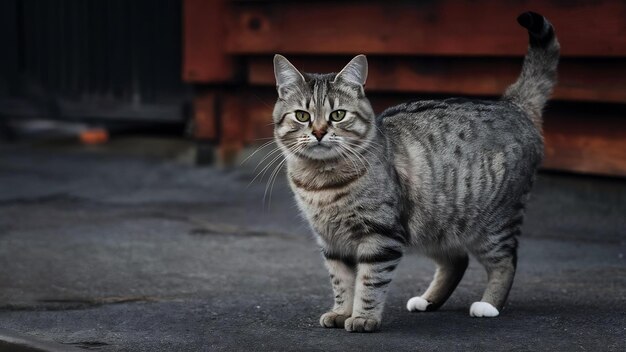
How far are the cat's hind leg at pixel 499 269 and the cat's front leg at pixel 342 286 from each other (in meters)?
0.57

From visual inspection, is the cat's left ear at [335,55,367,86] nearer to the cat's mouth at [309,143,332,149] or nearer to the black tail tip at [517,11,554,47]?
the cat's mouth at [309,143,332,149]

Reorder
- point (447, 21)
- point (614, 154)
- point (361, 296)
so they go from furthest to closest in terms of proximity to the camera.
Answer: point (447, 21)
point (614, 154)
point (361, 296)

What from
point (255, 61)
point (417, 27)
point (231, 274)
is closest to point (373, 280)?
point (231, 274)

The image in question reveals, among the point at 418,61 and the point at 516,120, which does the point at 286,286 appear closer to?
the point at 516,120

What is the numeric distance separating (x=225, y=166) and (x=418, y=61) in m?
2.15

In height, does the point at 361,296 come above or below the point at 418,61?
below

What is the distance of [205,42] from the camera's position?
8.76 meters

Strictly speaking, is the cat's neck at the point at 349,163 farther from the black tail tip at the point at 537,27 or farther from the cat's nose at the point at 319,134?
the black tail tip at the point at 537,27

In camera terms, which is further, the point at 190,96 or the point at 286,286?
the point at 190,96

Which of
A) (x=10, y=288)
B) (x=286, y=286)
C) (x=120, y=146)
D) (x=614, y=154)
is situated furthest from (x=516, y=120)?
(x=120, y=146)

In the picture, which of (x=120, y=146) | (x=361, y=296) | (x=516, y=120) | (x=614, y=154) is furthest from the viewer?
(x=120, y=146)

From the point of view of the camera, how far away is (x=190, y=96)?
389 inches

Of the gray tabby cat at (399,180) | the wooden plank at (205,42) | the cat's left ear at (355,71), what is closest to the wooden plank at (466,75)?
the wooden plank at (205,42)

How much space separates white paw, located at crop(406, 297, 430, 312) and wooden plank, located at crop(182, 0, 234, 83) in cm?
437
